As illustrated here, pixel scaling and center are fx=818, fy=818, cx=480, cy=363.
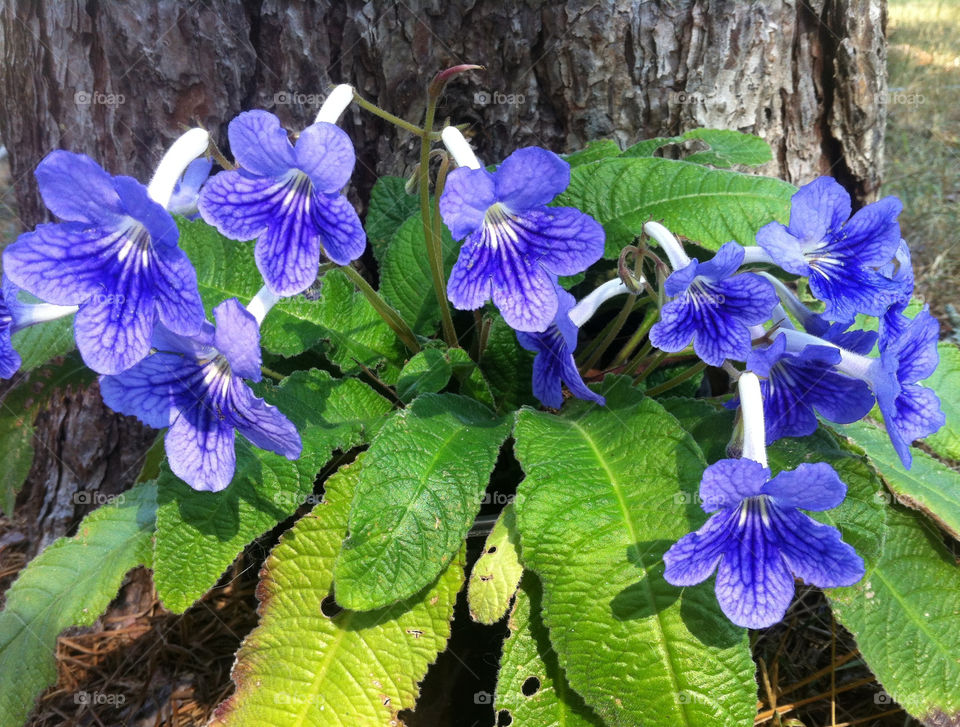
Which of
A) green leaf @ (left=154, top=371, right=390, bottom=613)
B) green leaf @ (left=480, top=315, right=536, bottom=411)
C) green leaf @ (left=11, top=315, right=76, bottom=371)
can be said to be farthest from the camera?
green leaf @ (left=11, top=315, right=76, bottom=371)

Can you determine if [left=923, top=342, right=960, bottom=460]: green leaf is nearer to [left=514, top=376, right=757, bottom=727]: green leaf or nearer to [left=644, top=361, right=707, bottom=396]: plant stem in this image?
[left=644, top=361, right=707, bottom=396]: plant stem

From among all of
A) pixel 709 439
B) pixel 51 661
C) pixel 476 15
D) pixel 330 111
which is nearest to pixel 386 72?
pixel 476 15

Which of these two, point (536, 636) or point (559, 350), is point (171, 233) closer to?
point (559, 350)

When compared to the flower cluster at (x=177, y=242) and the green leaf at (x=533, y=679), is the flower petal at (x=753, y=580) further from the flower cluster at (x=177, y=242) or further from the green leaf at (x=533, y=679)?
the flower cluster at (x=177, y=242)

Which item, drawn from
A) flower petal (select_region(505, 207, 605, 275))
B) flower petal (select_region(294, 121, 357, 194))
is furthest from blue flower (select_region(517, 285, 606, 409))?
flower petal (select_region(294, 121, 357, 194))

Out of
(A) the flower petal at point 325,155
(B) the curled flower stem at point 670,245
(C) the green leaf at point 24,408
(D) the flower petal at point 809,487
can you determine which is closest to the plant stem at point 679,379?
(B) the curled flower stem at point 670,245
